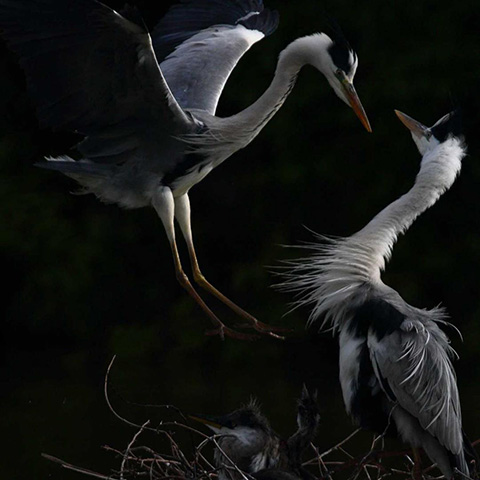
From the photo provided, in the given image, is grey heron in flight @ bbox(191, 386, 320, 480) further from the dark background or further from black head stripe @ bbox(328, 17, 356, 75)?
the dark background

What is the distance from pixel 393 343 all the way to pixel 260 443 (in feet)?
1.33

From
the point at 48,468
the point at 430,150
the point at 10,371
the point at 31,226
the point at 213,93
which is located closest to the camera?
the point at 430,150

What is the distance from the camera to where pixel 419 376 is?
12.0 ft

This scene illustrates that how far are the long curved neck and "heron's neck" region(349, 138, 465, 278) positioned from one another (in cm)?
45

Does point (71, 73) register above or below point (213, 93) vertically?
above

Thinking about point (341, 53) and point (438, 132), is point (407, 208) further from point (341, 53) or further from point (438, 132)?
point (341, 53)

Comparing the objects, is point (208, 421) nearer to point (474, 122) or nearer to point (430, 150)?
point (430, 150)

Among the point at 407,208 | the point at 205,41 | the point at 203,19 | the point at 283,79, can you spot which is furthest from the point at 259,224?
the point at 407,208

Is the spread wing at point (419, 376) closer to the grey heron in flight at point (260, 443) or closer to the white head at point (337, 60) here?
the grey heron in flight at point (260, 443)

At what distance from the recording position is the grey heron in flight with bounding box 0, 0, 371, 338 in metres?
3.94

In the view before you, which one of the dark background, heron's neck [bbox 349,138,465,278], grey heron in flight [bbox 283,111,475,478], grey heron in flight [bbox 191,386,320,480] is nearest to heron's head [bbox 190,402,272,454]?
grey heron in flight [bbox 191,386,320,480]

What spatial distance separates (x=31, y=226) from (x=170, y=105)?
379cm

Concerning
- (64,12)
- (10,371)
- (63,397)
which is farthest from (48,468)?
(64,12)

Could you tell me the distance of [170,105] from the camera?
13.7 feet
